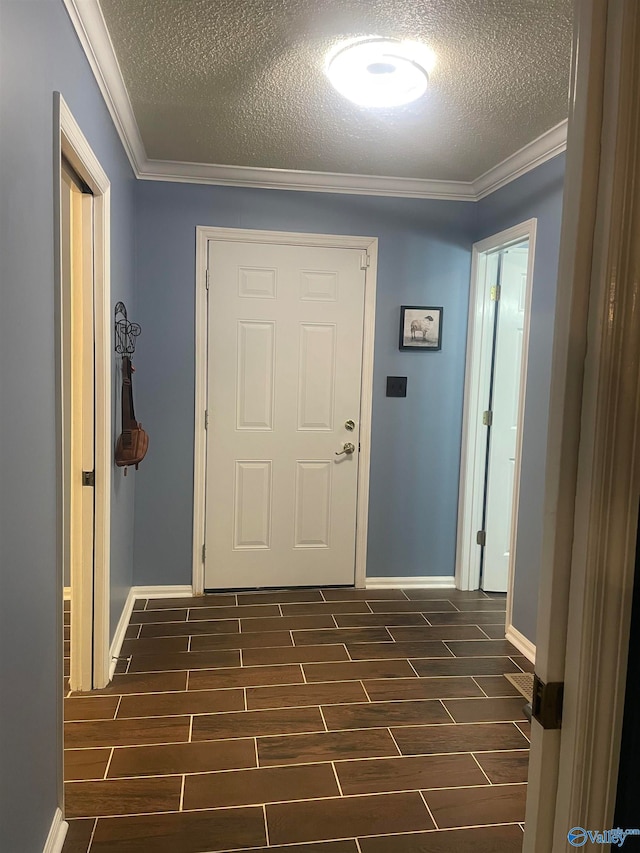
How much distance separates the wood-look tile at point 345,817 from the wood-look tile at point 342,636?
1.17 meters

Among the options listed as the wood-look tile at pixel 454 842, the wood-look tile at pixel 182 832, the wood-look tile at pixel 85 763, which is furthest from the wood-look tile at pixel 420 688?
the wood-look tile at pixel 85 763

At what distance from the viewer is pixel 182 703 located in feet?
8.62

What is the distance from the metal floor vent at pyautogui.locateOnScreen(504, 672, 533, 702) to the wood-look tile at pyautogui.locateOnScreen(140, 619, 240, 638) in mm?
1374

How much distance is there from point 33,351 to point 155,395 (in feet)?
7.13

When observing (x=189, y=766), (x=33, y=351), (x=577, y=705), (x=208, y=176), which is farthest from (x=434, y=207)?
(x=577, y=705)

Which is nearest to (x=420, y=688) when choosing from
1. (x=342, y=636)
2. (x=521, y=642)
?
(x=342, y=636)

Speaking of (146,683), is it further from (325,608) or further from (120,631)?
(325,608)

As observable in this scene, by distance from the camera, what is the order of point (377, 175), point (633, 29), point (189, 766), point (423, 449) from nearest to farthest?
point (633, 29)
point (189, 766)
point (377, 175)
point (423, 449)

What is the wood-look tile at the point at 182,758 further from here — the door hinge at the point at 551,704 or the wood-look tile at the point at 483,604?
the wood-look tile at the point at 483,604

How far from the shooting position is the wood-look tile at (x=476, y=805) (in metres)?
2.02

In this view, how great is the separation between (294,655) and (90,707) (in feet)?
3.12

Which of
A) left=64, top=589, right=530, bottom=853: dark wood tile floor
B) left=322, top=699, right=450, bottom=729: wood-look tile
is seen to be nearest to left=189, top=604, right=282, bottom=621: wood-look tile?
left=64, top=589, right=530, bottom=853: dark wood tile floor

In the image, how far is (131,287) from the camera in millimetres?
3447

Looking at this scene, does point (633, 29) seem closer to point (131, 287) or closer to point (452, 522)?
point (131, 287)
